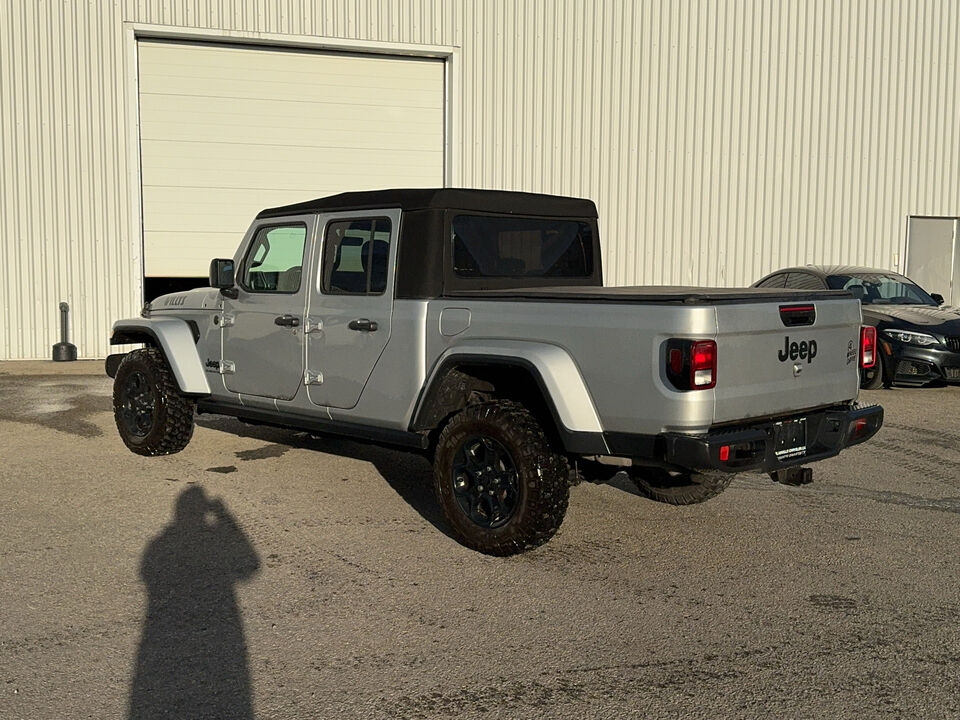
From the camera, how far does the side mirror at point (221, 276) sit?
691 centimetres

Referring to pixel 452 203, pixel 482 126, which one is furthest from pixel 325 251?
pixel 482 126

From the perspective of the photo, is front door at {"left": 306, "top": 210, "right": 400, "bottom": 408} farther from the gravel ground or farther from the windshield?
the windshield

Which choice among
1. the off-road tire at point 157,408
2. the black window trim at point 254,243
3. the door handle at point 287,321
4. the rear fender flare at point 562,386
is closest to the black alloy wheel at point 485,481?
the rear fender flare at point 562,386

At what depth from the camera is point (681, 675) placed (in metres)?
3.73

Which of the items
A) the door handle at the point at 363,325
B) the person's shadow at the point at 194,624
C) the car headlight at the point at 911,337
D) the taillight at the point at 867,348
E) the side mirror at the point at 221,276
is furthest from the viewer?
the car headlight at the point at 911,337

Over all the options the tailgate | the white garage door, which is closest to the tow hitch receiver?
the tailgate

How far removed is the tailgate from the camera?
4.63m

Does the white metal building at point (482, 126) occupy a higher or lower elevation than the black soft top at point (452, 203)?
higher

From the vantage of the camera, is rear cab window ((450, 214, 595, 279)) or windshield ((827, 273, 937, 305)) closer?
rear cab window ((450, 214, 595, 279))

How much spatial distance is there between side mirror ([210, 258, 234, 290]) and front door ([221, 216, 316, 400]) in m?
0.07

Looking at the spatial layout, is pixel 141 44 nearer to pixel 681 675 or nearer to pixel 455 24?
pixel 455 24

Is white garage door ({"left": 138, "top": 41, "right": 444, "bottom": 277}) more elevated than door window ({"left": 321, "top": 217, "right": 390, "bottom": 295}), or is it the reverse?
white garage door ({"left": 138, "top": 41, "right": 444, "bottom": 277})

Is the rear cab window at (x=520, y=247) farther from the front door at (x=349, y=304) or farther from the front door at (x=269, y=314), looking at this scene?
the front door at (x=269, y=314)

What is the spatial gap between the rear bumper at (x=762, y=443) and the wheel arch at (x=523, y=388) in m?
0.45
